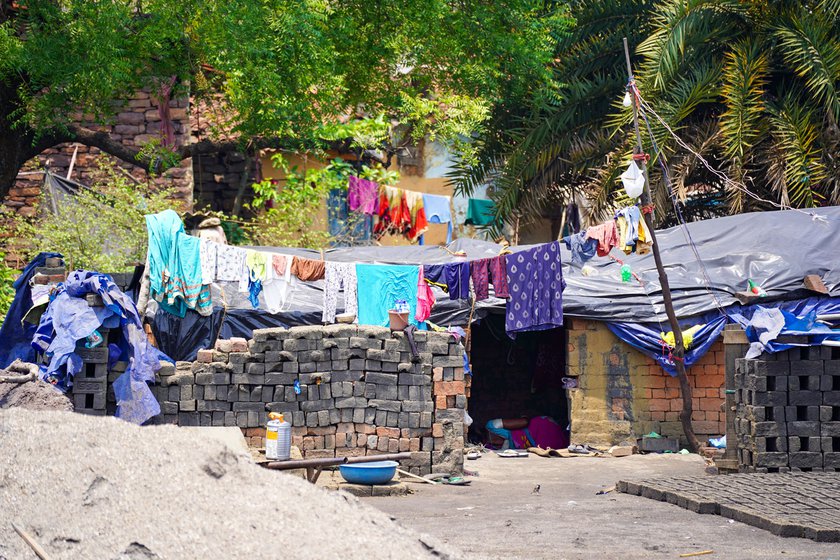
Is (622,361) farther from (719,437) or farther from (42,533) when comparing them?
(42,533)

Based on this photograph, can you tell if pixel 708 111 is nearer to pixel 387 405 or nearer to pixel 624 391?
pixel 624 391

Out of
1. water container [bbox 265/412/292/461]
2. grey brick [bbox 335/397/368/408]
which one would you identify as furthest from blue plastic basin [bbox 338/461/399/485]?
grey brick [bbox 335/397/368/408]

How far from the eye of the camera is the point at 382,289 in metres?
13.7

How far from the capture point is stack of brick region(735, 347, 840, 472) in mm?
11742

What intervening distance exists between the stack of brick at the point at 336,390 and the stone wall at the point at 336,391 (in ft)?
0.04

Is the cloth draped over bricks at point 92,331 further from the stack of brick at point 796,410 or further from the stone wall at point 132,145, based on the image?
the stone wall at point 132,145

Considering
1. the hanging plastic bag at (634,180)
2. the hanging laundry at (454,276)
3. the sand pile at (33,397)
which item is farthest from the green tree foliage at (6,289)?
the hanging plastic bag at (634,180)

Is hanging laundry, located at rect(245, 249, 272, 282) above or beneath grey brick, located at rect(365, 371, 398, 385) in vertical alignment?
above

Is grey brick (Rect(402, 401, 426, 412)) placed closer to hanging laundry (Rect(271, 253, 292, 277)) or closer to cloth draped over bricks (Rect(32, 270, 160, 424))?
hanging laundry (Rect(271, 253, 292, 277))

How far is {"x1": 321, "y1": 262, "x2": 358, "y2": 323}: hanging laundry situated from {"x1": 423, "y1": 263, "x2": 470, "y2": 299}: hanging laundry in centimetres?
94

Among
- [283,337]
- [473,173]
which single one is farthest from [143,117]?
[283,337]

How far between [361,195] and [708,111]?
5.93 metres

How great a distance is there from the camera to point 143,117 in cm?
1903

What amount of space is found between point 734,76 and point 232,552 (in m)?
13.3
